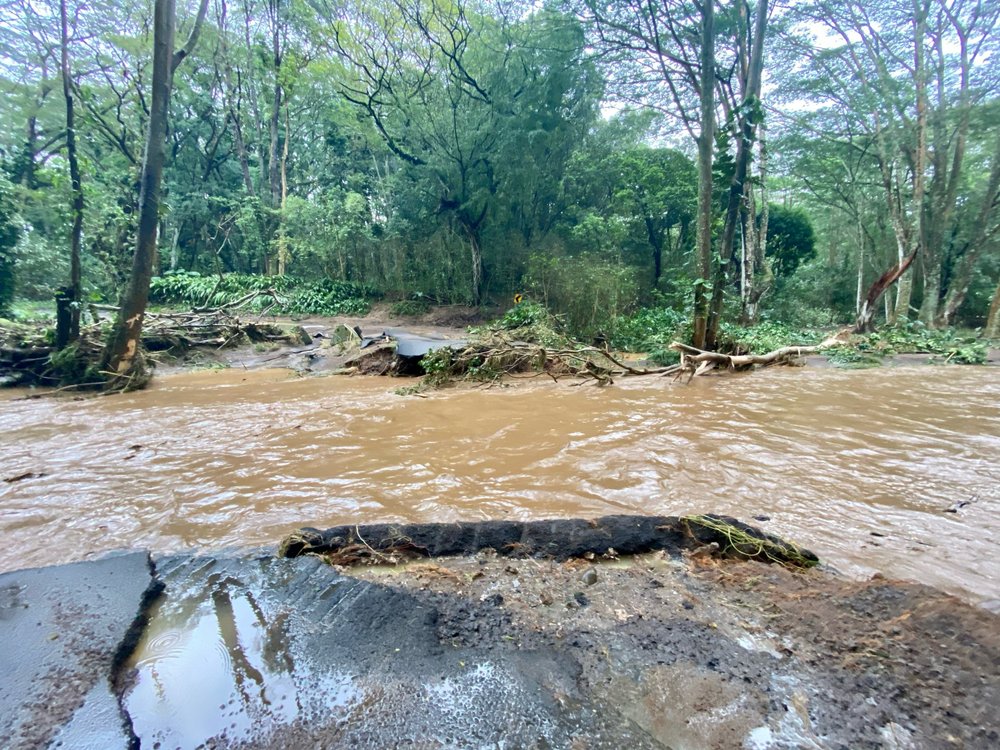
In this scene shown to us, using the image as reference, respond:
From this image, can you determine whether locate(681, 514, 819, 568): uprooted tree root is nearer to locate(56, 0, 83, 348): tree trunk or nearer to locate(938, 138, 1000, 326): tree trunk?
locate(56, 0, 83, 348): tree trunk

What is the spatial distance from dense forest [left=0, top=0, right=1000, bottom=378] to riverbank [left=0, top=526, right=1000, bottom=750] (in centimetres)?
872

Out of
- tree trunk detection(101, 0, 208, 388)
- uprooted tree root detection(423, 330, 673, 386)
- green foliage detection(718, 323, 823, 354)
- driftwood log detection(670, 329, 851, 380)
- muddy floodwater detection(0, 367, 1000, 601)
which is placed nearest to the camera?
muddy floodwater detection(0, 367, 1000, 601)

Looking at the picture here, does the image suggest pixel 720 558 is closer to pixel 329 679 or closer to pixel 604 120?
pixel 329 679

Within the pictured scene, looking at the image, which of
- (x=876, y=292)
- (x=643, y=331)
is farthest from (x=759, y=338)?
(x=876, y=292)

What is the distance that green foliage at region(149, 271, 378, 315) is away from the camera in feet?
62.3

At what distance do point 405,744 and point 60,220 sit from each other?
13401 millimetres

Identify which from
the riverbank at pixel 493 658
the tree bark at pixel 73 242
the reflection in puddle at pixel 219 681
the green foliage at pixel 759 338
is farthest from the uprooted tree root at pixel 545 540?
the tree bark at pixel 73 242

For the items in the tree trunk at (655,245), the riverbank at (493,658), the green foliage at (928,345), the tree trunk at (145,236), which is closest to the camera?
the riverbank at (493,658)

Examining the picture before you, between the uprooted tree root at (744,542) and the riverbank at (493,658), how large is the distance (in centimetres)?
12

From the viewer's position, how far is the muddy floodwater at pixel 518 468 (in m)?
3.07

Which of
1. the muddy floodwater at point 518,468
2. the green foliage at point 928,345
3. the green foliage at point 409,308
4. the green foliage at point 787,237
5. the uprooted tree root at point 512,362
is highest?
the green foliage at point 787,237

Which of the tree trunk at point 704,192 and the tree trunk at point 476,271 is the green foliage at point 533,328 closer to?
the tree trunk at point 704,192

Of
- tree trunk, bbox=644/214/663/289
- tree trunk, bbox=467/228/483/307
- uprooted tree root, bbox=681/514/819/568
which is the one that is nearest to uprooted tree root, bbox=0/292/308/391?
uprooted tree root, bbox=681/514/819/568

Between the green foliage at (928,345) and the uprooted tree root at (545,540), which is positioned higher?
the green foliage at (928,345)
